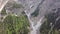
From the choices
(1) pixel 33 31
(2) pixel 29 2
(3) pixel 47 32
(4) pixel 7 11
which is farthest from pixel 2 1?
(3) pixel 47 32

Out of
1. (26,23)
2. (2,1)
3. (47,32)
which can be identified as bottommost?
(47,32)

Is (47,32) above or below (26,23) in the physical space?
below

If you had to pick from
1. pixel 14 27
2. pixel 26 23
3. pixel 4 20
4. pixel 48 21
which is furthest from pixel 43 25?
pixel 4 20

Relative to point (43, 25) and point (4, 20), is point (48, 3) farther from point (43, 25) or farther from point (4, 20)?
point (4, 20)

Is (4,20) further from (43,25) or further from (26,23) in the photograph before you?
(43,25)

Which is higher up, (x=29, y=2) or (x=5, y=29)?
(x=29, y=2)

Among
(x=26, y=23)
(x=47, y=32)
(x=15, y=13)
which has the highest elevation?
(x=15, y=13)
